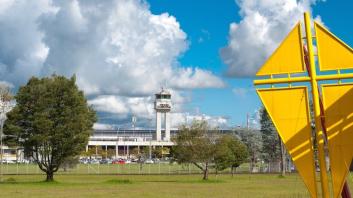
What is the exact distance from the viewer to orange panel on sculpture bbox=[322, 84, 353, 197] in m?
12.1

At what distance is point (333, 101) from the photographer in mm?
12141

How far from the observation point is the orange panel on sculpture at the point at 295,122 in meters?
12.3

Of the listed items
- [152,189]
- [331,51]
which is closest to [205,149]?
[152,189]

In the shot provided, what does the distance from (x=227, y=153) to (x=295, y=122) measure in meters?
46.6

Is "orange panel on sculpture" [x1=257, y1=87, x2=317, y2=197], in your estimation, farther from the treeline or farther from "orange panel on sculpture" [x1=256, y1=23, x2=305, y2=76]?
the treeline

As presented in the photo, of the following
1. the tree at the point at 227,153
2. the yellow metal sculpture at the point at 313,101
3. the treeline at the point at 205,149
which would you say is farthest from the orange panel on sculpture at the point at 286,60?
the tree at the point at 227,153

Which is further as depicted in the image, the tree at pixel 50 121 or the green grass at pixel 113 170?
the green grass at pixel 113 170

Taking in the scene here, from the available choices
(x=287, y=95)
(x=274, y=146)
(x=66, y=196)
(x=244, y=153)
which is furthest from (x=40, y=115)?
(x=274, y=146)

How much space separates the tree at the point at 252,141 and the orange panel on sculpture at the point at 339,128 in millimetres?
77131

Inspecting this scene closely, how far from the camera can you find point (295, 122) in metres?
12.4

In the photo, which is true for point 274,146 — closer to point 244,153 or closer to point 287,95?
point 244,153

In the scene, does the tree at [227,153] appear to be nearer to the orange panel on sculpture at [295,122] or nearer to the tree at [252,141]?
the tree at [252,141]

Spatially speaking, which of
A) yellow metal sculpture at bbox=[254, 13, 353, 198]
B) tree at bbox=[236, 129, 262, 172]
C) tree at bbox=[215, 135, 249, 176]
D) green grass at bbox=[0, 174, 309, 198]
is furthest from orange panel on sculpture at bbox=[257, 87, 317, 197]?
tree at bbox=[236, 129, 262, 172]

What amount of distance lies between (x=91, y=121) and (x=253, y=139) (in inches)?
1939
